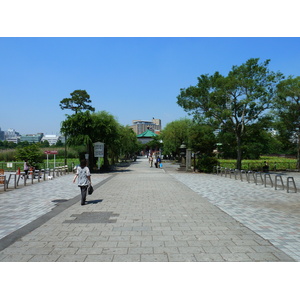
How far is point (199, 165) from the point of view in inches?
1117

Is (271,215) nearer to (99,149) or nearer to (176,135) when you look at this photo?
(99,149)

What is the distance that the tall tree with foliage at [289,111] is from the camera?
28386mm

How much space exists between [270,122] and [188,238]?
948 inches

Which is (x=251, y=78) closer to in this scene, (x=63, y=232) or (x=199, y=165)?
(x=199, y=165)

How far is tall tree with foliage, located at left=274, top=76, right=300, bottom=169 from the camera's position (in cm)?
2839

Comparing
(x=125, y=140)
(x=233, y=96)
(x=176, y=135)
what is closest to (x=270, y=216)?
(x=233, y=96)

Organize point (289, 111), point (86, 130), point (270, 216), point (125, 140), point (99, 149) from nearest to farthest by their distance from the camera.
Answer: point (270, 216) < point (99, 149) < point (86, 130) < point (289, 111) < point (125, 140)

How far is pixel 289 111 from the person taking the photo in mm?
30141

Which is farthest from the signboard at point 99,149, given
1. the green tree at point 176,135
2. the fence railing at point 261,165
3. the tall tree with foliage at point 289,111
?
the green tree at point 176,135

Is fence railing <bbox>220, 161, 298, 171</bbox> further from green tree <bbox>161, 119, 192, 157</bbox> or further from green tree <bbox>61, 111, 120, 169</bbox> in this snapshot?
green tree <bbox>161, 119, 192, 157</bbox>

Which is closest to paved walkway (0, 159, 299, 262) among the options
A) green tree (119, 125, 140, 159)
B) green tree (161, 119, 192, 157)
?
green tree (119, 125, 140, 159)

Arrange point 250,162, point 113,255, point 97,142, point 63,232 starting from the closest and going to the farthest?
point 113,255, point 63,232, point 97,142, point 250,162

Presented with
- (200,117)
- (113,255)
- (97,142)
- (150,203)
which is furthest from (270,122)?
(113,255)
